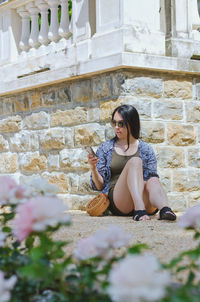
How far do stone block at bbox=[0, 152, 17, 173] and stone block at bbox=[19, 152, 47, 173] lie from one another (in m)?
0.14

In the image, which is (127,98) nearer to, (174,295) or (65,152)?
(65,152)

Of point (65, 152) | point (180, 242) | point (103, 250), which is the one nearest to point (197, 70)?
point (65, 152)

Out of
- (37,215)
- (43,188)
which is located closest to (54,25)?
(43,188)

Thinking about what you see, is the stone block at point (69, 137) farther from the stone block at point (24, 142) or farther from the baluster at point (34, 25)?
the baluster at point (34, 25)

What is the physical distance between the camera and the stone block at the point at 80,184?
5156 millimetres

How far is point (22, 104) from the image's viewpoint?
6.16 metres

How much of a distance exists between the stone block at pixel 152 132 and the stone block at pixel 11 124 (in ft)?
6.34

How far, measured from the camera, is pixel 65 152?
543 centimetres

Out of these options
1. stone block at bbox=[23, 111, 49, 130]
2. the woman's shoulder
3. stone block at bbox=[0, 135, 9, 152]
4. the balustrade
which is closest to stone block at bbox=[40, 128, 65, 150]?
stone block at bbox=[23, 111, 49, 130]

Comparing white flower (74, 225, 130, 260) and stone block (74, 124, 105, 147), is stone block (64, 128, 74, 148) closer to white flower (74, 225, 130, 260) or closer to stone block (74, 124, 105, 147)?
stone block (74, 124, 105, 147)

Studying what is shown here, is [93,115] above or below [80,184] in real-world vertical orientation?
above

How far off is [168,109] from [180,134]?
0.28m

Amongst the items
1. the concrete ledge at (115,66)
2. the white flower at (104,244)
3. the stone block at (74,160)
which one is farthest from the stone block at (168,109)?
the white flower at (104,244)

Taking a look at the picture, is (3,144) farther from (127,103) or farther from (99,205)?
A: (99,205)
